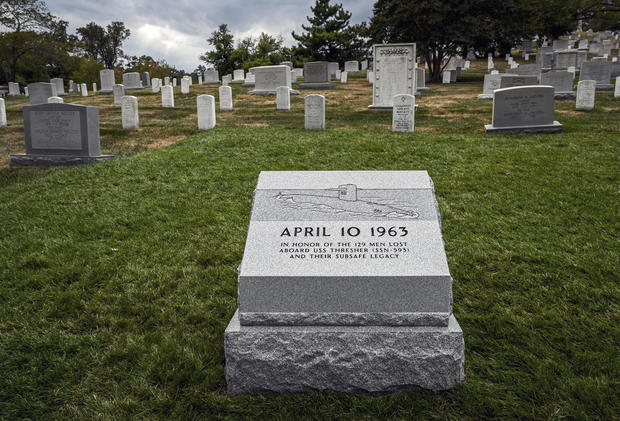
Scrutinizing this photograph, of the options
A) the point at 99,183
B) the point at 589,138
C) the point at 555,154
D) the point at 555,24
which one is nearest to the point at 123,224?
the point at 99,183

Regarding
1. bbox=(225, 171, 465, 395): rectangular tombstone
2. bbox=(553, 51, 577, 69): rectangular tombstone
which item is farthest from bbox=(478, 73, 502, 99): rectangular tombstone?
bbox=(225, 171, 465, 395): rectangular tombstone

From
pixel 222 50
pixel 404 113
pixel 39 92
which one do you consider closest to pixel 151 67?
pixel 222 50

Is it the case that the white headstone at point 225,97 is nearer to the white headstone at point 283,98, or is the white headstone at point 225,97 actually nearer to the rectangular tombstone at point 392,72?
the white headstone at point 283,98

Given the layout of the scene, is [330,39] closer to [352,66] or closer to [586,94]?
[352,66]

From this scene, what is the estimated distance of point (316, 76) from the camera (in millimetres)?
26859

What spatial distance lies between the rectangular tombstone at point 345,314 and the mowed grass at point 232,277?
17 centimetres

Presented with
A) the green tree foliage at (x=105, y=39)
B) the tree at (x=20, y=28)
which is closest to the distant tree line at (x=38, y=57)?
the tree at (x=20, y=28)

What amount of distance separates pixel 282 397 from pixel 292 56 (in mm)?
42816

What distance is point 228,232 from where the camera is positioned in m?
5.95

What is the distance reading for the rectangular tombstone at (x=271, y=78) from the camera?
23406 millimetres

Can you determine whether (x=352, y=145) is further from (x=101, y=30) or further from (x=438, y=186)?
(x=101, y=30)

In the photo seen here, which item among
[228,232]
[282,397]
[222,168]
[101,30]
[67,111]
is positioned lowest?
[282,397]

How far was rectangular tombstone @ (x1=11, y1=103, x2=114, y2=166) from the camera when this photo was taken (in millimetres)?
10297

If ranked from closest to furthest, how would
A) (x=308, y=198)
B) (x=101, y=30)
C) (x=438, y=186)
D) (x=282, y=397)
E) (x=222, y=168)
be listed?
1. (x=282, y=397)
2. (x=308, y=198)
3. (x=438, y=186)
4. (x=222, y=168)
5. (x=101, y=30)
